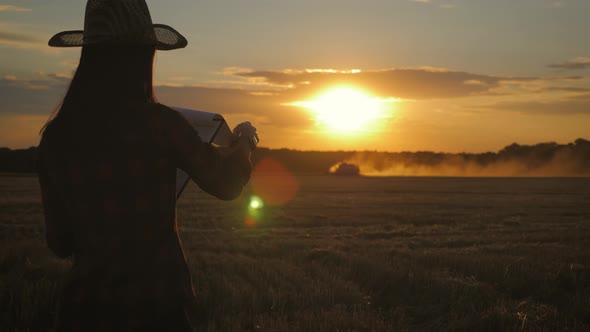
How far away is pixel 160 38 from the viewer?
2.28 metres

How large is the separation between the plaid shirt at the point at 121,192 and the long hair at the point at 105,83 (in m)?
0.04

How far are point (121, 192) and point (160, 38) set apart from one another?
64 cm

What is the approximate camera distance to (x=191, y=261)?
365 inches

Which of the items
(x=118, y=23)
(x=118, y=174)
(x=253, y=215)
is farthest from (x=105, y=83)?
(x=253, y=215)

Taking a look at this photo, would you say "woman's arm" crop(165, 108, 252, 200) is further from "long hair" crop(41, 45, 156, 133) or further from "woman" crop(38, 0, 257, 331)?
"long hair" crop(41, 45, 156, 133)

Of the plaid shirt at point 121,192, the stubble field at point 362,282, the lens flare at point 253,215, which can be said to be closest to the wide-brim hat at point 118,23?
the plaid shirt at point 121,192

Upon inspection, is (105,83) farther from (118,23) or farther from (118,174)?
(118,174)

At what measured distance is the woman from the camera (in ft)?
6.72

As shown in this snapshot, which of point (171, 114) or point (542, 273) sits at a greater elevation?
point (171, 114)

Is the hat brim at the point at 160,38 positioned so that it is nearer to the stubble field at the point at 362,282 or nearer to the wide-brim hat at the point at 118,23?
the wide-brim hat at the point at 118,23

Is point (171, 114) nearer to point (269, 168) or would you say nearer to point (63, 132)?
point (63, 132)

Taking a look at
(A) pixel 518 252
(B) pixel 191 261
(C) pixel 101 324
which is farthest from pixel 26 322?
(A) pixel 518 252

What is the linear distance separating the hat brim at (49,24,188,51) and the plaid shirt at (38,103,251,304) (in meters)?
0.35

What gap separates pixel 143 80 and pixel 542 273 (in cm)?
796
